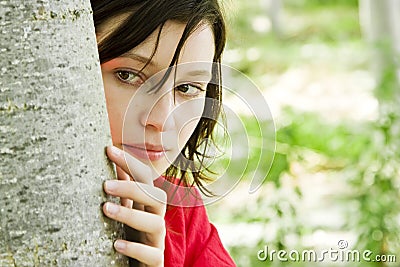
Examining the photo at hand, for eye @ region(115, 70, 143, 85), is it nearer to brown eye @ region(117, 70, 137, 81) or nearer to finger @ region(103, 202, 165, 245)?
brown eye @ region(117, 70, 137, 81)

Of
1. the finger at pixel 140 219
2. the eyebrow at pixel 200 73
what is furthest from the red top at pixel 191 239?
the finger at pixel 140 219

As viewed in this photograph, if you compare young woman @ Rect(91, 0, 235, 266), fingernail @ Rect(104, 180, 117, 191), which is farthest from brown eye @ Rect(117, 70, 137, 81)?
fingernail @ Rect(104, 180, 117, 191)

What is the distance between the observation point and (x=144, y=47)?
1131 mm

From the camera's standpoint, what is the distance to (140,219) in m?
0.83

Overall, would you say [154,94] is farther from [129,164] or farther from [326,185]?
[326,185]

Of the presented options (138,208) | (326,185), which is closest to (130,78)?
(138,208)

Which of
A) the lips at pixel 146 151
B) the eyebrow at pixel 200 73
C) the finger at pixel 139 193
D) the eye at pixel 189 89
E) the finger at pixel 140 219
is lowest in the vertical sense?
the finger at pixel 140 219

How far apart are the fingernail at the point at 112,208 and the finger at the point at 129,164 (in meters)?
0.04

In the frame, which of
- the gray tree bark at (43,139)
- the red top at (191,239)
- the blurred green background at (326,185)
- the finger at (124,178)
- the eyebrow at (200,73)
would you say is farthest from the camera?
the blurred green background at (326,185)

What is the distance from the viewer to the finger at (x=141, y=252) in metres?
0.77

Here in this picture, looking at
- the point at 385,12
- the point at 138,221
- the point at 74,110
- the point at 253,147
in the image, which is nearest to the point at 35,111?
the point at 74,110

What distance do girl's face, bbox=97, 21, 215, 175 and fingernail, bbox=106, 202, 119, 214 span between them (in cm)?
31

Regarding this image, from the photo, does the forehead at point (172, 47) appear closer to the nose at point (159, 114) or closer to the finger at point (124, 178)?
the nose at point (159, 114)

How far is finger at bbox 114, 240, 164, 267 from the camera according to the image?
77cm
